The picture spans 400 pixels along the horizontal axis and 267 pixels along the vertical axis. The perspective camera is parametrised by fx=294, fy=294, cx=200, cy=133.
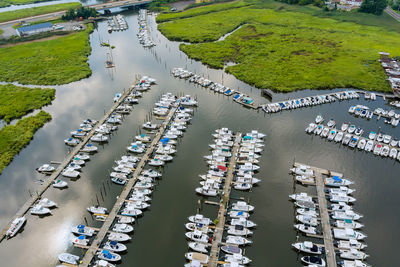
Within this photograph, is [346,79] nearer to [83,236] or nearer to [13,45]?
[83,236]

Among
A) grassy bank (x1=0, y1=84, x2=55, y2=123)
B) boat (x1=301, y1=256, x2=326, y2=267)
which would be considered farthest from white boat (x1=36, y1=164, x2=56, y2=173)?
boat (x1=301, y1=256, x2=326, y2=267)

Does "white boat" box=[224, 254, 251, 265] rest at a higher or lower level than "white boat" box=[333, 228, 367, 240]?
lower

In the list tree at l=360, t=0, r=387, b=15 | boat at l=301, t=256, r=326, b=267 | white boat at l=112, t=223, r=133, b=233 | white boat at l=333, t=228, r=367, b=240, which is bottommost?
boat at l=301, t=256, r=326, b=267

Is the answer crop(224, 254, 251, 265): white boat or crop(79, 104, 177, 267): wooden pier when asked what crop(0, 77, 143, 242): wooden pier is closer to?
crop(79, 104, 177, 267): wooden pier

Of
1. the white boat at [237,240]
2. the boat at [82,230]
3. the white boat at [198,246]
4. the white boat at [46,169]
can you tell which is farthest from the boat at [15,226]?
the white boat at [237,240]

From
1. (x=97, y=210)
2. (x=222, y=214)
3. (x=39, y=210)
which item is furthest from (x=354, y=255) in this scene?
(x=39, y=210)

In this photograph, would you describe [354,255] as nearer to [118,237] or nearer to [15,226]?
[118,237]
